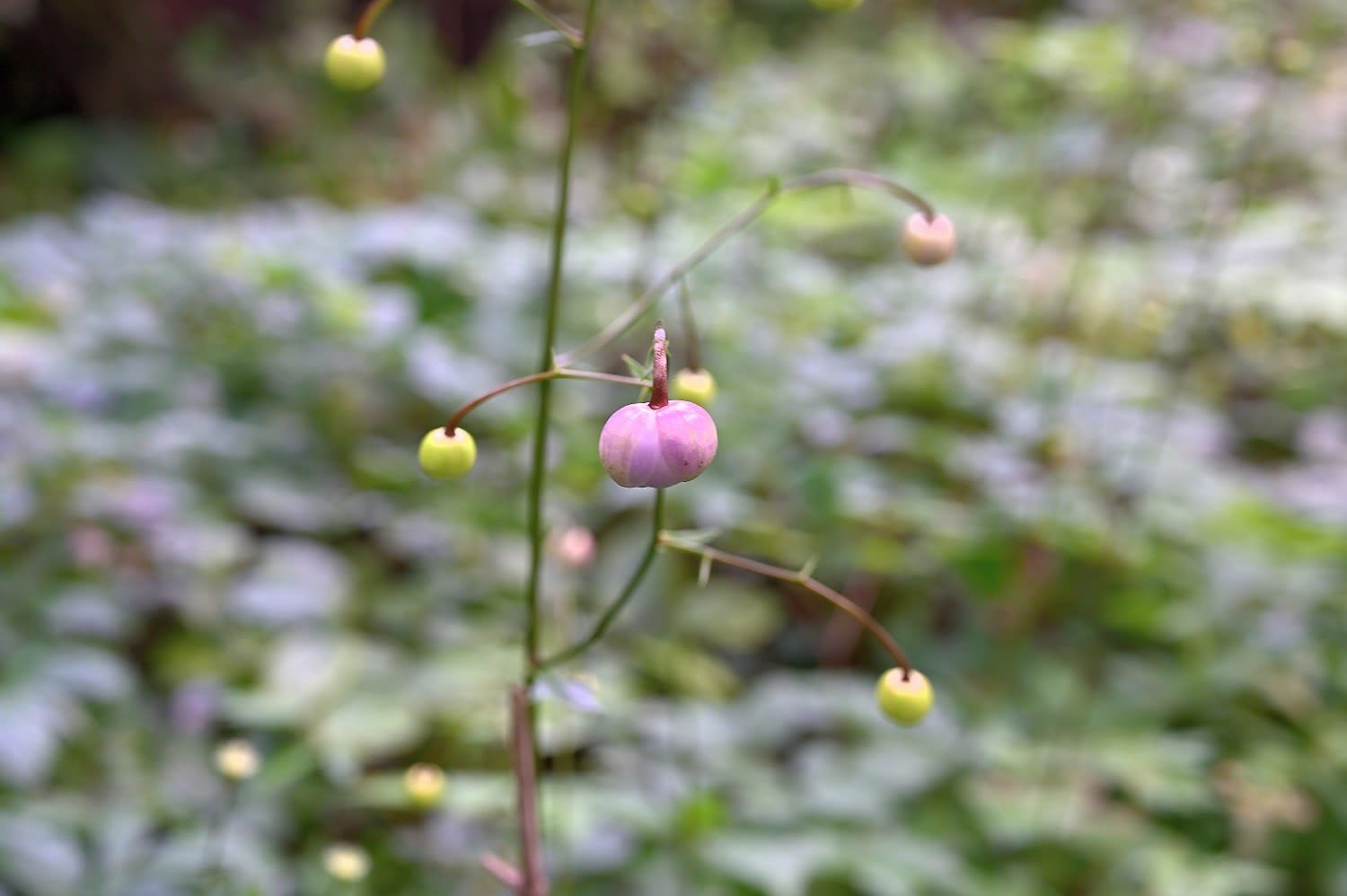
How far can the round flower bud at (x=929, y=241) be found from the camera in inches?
29.5

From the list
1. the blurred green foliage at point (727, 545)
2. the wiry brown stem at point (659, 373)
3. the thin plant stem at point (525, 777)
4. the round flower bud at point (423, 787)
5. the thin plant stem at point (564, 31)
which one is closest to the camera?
the wiry brown stem at point (659, 373)

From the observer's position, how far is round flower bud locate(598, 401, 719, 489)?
0.52 m

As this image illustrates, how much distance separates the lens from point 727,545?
5.77 ft

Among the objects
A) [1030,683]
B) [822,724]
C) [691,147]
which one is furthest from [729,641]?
[691,147]

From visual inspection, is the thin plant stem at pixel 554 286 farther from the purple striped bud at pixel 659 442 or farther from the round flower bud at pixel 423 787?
the round flower bud at pixel 423 787

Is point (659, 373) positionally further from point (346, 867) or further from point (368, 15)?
point (346, 867)

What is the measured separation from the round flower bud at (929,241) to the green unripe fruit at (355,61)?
1.25 feet

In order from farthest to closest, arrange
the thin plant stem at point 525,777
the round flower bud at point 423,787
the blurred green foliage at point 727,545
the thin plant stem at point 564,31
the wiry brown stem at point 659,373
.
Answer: the blurred green foliage at point 727,545, the round flower bud at point 423,787, the thin plant stem at point 525,777, the thin plant stem at point 564,31, the wiry brown stem at point 659,373

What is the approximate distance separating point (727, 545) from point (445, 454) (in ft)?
3.81

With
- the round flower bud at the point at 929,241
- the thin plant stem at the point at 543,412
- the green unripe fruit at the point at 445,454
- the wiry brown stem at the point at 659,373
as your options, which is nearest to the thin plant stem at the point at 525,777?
the thin plant stem at the point at 543,412

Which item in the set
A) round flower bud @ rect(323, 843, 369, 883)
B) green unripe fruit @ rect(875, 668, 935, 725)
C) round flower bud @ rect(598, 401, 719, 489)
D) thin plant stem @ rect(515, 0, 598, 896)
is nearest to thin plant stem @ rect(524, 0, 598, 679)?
thin plant stem @ rect(515, 0, 598, 896)

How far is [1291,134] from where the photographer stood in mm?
2756

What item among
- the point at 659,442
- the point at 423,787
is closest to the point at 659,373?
the point at 659,442

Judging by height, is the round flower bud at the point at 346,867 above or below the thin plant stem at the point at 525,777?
below
